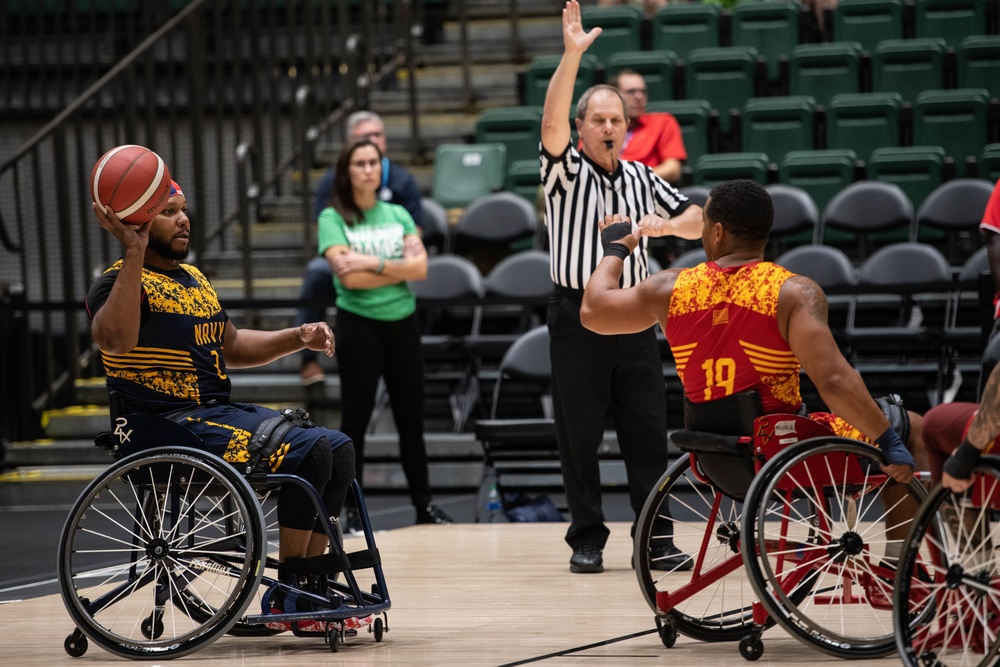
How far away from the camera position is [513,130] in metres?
9.05

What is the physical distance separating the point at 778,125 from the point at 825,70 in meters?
0.70

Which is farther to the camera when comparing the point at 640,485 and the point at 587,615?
the point at 640,485

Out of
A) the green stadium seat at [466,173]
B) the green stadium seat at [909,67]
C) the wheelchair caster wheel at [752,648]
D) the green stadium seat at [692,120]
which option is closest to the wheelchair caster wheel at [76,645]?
the wheelchair caster wheel at [752,648]

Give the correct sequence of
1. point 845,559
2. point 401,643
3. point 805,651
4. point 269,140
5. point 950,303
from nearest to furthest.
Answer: point 845,559
point 805,651
point 401,643
point 950,303
point 269,140

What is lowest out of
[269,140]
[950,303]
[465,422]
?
[465,422]

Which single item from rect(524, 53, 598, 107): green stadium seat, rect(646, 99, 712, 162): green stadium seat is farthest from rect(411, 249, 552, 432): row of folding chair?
rect(524, 53, 598, 107): green stadium seat

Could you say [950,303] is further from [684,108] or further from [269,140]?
[269,140]

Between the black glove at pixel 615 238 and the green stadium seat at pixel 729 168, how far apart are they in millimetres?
4746

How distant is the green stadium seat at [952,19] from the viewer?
9.13 m

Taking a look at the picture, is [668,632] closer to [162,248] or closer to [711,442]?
[711,442]

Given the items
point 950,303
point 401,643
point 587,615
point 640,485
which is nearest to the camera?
point 401,643

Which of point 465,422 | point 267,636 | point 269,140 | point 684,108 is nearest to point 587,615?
point 267,636

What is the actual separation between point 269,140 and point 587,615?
24.6 feet

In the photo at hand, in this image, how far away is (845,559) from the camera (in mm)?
2941
